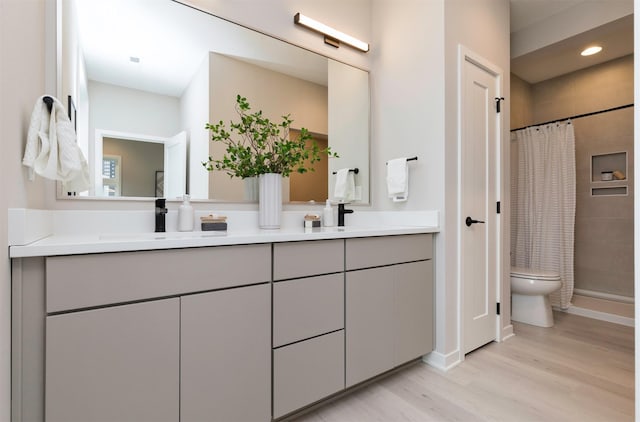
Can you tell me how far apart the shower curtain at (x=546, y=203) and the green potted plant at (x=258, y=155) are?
2555mm

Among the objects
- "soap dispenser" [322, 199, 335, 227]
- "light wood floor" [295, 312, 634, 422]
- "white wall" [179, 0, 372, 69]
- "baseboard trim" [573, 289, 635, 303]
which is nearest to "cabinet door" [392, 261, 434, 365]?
"light wood floor" [295, 312, 634, 422]

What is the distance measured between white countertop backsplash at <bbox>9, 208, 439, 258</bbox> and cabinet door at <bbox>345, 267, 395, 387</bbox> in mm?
229

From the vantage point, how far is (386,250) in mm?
1765

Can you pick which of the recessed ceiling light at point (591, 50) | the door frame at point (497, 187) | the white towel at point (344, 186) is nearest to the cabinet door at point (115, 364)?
the white towel at point (344, 186)

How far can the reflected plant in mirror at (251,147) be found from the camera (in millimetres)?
1833

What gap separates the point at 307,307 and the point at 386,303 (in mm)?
511

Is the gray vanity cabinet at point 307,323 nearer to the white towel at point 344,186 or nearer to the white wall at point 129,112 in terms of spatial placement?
the white towel at point 344,186

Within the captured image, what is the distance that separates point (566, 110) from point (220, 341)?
421 centimetres

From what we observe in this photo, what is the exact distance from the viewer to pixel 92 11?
4.96ft

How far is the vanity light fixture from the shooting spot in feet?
6.85

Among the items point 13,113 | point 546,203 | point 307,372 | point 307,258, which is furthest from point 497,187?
point 13,113

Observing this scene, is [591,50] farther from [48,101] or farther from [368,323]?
[48,101]

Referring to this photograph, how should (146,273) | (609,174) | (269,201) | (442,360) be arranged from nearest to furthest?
(146,273)
(269,201)
(442,360)
(609,174)

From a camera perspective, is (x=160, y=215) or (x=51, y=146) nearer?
(x=51, y=146)
